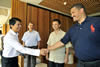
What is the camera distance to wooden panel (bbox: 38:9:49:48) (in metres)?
4.65

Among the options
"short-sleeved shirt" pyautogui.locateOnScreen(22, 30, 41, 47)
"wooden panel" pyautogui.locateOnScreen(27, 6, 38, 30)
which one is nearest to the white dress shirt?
"short-sleeved shirt" pyautogui.locateOnScreen(22, 30, 41, 47)

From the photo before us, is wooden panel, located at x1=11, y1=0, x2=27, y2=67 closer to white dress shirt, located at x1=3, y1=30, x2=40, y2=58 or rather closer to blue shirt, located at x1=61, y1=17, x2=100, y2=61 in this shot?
white dress shirt, located at x1=3, y1=30, x2=40, y2=58

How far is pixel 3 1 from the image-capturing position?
4395 millimetres

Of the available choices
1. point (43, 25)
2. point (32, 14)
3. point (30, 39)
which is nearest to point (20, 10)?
point (32, 14)

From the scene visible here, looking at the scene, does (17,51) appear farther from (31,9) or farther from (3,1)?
(3,1)

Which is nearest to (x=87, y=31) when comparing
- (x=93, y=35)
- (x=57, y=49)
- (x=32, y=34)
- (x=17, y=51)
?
(x=93, y=35)

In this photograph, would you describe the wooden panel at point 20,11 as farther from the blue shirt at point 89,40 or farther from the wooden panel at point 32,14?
the blue shirt at point 89,40

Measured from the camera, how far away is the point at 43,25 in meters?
4.75

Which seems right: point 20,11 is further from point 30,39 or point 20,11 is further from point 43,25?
point 30,39

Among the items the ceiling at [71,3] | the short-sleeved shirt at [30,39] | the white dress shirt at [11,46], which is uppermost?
the ceiling at [71,3]

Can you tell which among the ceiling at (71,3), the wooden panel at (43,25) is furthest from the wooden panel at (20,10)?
the ceiling at (71,3)

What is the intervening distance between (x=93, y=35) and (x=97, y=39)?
0.23ft

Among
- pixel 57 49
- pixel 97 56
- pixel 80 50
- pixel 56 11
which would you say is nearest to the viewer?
pixel 97 56

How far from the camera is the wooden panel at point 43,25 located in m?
4.65
